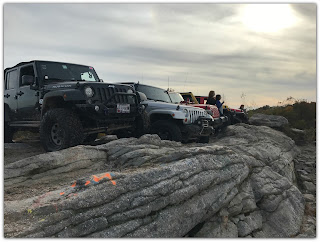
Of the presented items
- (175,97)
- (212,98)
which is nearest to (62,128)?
(175,97)

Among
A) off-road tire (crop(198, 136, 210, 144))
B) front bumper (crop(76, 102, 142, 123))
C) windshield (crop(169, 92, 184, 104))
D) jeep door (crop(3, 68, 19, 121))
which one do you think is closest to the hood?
front bumper (crop(76, 102, 142, 123))

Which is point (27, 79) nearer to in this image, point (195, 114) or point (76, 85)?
point (76, 85)

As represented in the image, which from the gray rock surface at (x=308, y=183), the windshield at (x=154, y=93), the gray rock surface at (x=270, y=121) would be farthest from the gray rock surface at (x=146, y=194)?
the gray rock surface at (x=270, y=121)

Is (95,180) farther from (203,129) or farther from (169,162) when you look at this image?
(203,129)

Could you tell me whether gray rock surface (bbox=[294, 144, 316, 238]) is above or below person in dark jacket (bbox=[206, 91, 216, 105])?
below

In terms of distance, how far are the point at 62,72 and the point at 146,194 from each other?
4670 mm

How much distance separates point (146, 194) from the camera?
428 cm

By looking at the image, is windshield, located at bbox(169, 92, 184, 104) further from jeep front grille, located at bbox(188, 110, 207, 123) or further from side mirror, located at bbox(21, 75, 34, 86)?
side mirror, located at bbox(21, 75, 34, 86)

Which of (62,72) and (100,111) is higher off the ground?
(62,72)

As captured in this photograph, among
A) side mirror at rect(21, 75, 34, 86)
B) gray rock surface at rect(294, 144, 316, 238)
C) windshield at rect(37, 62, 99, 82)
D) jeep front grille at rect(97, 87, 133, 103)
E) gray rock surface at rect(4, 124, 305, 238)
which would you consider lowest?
gray rock surface at rect(294, 144, 316, 238)

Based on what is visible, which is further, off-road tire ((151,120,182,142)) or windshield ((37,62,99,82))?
off-road tire ((151,120,182,142))

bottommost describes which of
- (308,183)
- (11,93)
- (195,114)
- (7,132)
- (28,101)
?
(308,183)

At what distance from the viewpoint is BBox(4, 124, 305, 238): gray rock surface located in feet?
12.0

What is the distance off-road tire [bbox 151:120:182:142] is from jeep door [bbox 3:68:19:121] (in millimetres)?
3841
